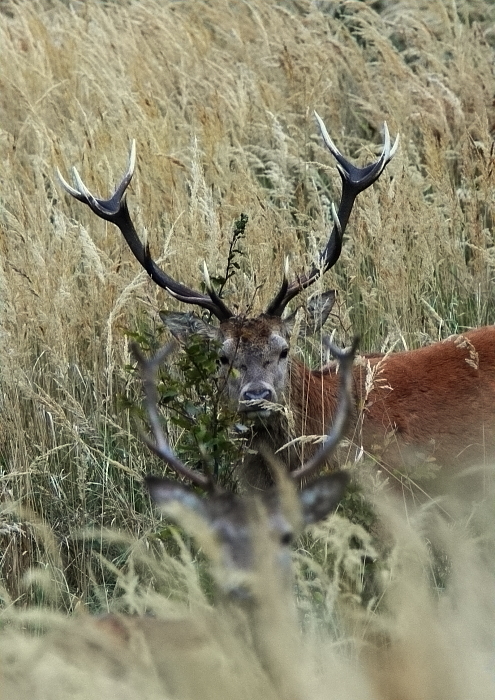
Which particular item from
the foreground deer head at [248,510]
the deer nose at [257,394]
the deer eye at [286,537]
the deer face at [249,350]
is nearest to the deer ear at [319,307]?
the deer face at [249,350]

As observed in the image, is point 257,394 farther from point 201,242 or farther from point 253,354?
point 201,242

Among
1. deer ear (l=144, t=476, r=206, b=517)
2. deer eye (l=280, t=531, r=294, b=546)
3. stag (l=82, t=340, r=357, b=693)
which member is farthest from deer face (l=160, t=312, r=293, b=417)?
deer eye (l=280, t=531, r=294, b=546)

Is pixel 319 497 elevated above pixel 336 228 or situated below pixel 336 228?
below

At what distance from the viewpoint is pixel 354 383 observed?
5.11 meters

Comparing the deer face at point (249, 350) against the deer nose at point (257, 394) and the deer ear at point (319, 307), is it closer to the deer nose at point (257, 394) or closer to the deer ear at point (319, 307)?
the deer nose at point (257, 394)

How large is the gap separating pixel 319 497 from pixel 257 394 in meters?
1.86

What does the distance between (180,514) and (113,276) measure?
2983 millimetres

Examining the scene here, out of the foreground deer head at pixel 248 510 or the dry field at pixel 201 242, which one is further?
the dry field at pixel 201 242

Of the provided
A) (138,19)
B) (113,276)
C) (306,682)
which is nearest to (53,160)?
(113,276)

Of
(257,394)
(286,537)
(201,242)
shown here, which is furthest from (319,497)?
(201,242)

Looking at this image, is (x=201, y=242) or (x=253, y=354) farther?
(x=201, y=242)

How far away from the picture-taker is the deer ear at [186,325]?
489 cm

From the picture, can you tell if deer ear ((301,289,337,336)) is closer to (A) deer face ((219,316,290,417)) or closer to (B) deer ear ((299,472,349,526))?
(A) deer face ((219,316,290,417))

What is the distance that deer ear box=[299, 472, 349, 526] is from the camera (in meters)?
2.78
